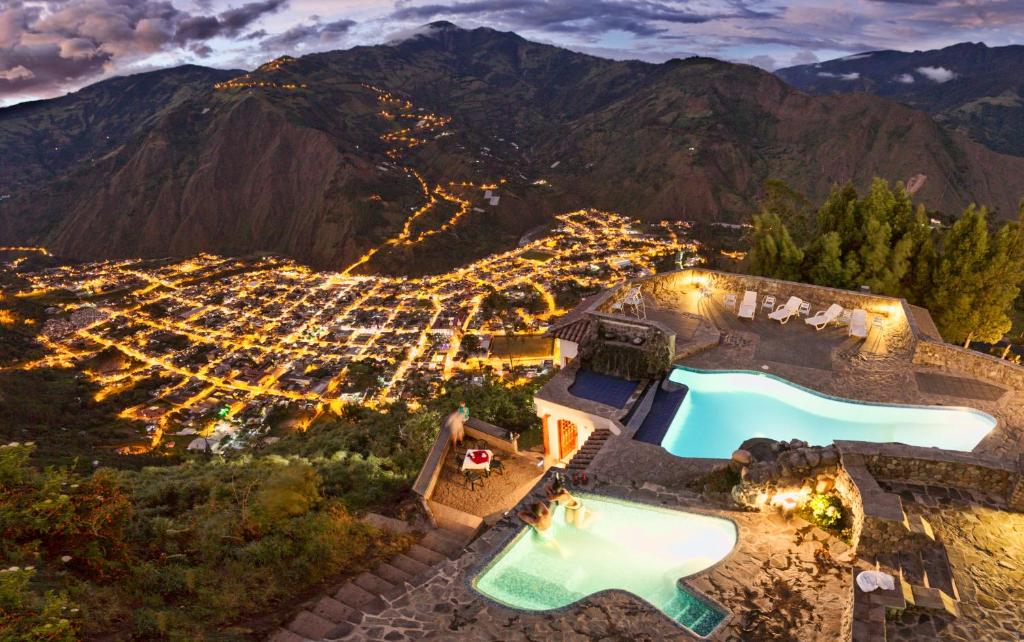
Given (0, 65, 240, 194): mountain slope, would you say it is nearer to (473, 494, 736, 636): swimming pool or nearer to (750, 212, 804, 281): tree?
(750, 212, 804, 281): tree

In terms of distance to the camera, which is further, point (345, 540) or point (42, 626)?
point (345, 540)

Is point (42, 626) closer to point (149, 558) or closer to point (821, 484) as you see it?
point (149, 558)

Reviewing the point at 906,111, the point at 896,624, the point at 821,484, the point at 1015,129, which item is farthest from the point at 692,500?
the point at 1015,129

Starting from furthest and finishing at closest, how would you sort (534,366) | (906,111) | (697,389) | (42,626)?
(906,111) < (534,366) < (697,389) < (42,626)

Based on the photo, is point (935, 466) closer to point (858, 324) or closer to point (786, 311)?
point (858, 324)

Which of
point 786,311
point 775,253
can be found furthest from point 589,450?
point 775,253

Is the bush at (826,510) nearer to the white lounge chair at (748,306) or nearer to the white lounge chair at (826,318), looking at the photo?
the white lounge chair at (748,306)

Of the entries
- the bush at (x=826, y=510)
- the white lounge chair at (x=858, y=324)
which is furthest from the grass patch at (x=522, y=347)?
the bush at (x=826, y=510)

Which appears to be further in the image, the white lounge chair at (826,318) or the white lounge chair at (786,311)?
the white lounge chair at (786,311)
